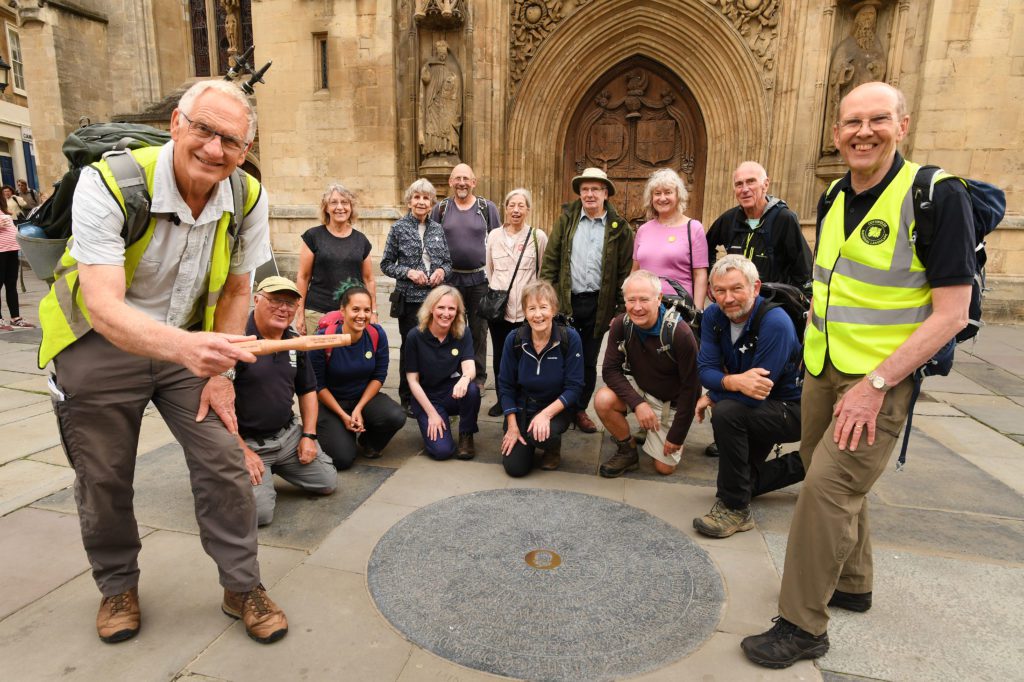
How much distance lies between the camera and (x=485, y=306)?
4.60 m

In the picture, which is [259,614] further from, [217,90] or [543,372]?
[543,372]

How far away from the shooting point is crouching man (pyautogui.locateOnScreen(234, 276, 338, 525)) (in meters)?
2.96

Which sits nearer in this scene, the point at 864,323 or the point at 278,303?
the point at 864,323

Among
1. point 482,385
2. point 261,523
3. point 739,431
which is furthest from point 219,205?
point 482,385

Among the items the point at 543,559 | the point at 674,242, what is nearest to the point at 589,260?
the point at 674,242

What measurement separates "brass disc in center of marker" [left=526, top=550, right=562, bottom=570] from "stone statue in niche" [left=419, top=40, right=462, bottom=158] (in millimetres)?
8131

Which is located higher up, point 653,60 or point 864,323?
point 653,60

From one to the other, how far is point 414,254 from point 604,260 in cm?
151

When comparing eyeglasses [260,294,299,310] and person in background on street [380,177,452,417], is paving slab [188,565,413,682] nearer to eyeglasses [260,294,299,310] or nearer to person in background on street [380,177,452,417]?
eyeglasses [260,294,299,310]

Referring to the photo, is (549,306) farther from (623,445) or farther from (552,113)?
(552,113)

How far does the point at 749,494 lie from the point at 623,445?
871 mm

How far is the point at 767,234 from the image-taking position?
3654 millimetres

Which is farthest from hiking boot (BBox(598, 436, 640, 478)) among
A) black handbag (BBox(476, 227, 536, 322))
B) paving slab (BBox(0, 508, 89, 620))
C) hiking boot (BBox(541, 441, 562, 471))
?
paving slab (BBox(0, 508, 89, 620))

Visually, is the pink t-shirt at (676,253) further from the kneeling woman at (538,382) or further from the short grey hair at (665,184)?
the kneeling woman at (538,382)
